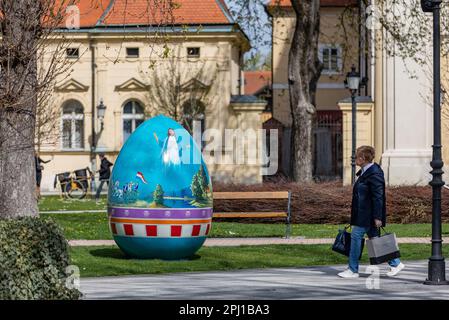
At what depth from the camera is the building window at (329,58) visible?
205ft

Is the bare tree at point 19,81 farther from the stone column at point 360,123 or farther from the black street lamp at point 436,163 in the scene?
the stone column at point 360,123

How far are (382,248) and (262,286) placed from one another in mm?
1983

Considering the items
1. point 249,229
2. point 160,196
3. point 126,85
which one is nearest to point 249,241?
point 249,229

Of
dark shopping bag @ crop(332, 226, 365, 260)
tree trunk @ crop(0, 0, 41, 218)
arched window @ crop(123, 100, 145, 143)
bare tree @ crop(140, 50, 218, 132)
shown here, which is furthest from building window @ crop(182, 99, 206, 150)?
dark shopping bag @ crop(332, 226, 365, 260)

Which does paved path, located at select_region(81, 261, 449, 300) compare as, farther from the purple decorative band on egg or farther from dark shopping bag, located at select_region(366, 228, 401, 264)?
the purple decorative band on egg

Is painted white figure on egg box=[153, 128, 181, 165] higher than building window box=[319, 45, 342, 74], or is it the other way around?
building window box=[319, 45, 342, 74]

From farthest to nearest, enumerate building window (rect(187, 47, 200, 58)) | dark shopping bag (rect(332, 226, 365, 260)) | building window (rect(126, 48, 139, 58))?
building window (rect(126, 48, 139, 58))
building window (rect(187, 47, 200, 58))
dark shopping bag (rect(332, 226, 365, 260))

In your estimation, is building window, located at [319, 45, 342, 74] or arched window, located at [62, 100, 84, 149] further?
building window, located at [319, 45, 342, 74]

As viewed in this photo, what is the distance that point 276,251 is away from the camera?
19.5 meters

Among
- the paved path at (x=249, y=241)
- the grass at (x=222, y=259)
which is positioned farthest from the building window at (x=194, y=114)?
the grass at (x=222, y=259)

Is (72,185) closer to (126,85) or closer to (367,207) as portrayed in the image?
(126,85)

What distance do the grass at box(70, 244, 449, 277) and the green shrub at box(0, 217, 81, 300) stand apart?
495 centimetres

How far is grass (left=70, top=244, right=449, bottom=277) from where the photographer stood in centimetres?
1672
